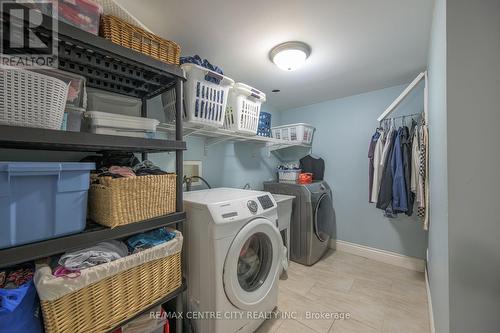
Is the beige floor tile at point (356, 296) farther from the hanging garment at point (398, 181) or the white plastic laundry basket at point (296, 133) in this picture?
the white plastic laundry basket at point (296, 133)

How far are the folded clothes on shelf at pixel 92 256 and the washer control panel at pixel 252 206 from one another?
718 mm

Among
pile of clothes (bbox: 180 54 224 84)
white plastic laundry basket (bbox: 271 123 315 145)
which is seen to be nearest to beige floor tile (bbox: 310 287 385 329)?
white plastic laundry basket (bbox: 271 123 315 145)

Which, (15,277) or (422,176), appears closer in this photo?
(15,277)

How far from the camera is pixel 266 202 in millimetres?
1483

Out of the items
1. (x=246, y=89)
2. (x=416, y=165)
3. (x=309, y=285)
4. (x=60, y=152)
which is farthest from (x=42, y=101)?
(x=416, y=165)

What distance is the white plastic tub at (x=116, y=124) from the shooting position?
890 mm

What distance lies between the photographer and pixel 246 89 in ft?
5.55

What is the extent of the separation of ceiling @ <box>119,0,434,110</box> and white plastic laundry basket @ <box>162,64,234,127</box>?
0.96 ft

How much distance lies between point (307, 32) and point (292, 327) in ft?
6.87

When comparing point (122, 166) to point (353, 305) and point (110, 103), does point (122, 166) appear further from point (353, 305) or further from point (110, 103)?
point (353, 305)

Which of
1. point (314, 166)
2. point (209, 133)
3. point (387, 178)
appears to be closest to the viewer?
point (209, 133)

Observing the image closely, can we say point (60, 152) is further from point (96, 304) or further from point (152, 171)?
point (96, 304)

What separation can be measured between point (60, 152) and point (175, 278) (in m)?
0.98

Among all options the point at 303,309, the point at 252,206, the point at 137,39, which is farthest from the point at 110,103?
the point at 303,309
